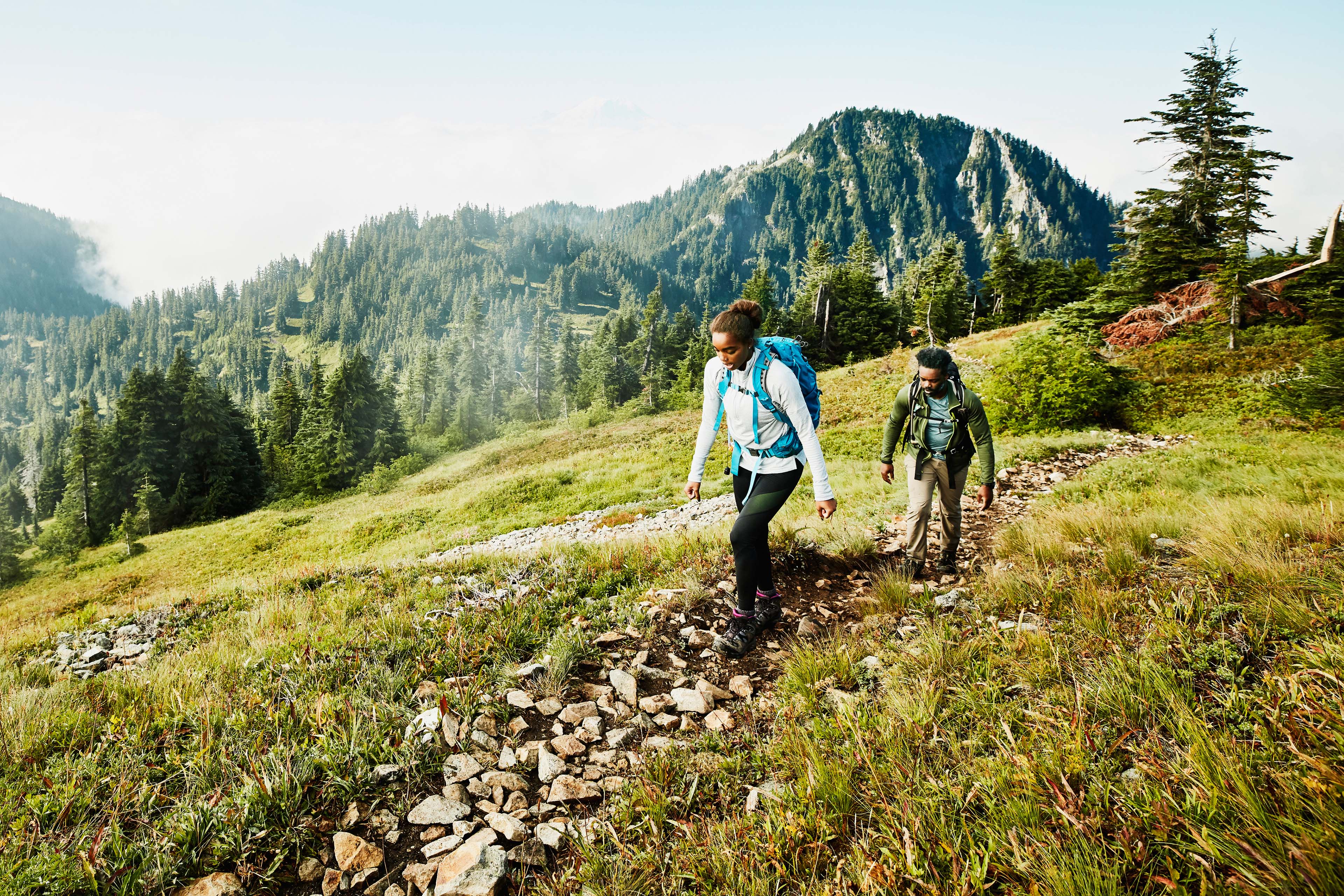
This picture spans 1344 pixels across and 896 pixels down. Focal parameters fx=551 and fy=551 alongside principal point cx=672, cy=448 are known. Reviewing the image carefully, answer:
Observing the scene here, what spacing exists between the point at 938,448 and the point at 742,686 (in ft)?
11.9

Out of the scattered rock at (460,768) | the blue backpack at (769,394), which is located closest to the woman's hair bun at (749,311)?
the blue backpack at (769,394)

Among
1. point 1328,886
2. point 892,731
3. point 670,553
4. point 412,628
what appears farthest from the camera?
point 670,553

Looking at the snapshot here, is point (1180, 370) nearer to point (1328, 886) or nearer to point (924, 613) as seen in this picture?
point (924, 613)

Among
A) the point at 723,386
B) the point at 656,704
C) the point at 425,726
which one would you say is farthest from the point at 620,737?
the point at 723,386

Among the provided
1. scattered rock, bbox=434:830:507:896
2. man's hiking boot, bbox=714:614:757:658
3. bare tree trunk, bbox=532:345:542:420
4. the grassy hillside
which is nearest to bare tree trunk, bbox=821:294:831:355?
bare tree trunk, bbox=532:345:542:420

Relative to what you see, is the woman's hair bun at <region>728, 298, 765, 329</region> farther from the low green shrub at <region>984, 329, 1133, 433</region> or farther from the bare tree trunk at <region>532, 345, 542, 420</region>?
the bare tree trunk at <region>532, 345, 542, 420</region>

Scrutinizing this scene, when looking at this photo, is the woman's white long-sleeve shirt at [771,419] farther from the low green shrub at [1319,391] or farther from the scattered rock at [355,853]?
the low green shrub at [1319,391]

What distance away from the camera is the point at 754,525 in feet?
15.4

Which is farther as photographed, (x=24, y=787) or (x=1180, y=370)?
(x=1180, y=370)

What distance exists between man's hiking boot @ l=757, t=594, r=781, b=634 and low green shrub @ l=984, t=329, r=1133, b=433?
16.5 m

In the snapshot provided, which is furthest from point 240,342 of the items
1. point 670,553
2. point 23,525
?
point 670,553

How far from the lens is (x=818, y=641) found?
4.44 m

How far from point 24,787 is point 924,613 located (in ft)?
20.2

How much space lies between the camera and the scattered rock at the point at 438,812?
2875 millimetres
